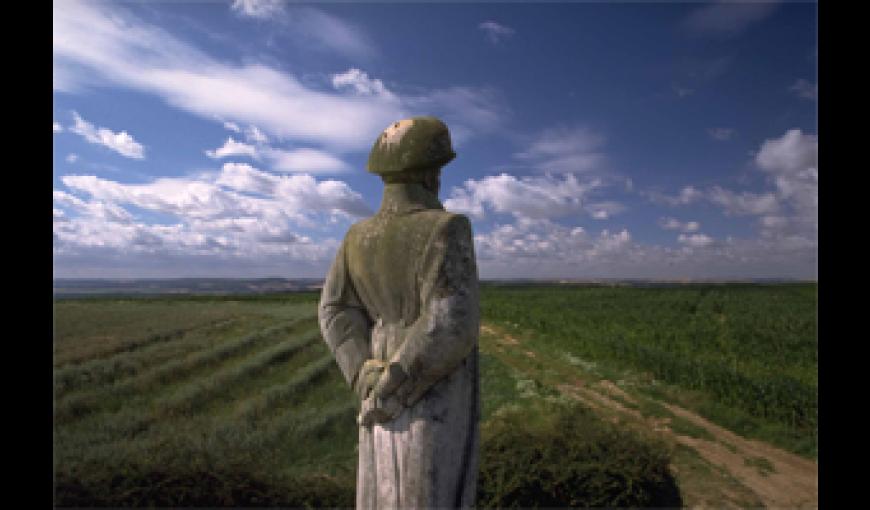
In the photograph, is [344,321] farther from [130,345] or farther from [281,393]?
[130,345]

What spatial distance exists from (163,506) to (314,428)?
13.8 ft

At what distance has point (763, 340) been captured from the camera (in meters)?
22.4

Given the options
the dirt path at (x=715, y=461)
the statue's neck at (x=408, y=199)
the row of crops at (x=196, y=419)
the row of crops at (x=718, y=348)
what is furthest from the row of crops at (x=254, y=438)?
the row of crops at (x=718, y=348)

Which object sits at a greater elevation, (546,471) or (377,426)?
(377,426)

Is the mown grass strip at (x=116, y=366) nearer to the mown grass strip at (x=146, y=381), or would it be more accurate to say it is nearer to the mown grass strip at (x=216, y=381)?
the mown grass strip at (x=146, y=381)

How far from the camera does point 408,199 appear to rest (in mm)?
2932

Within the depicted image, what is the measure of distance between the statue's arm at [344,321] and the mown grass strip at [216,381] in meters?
11.1

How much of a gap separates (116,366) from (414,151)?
677 inches

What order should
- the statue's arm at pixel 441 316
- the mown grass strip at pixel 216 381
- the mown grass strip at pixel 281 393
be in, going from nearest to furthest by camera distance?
the statue's arm at pixel 441 316, the mown grass strip at pixel 281 393, the mown grass strip at pixel 216 381

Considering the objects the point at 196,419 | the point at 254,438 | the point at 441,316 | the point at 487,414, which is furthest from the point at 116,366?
the point at 441,316

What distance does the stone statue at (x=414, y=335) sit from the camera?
2631mm

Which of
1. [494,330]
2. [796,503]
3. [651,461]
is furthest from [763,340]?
[651,461]

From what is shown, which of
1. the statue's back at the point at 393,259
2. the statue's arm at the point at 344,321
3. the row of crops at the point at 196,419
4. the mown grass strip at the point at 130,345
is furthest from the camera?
the mown grass strip at the point at 130,345

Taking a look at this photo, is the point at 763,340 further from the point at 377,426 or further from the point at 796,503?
the point at 377,426
